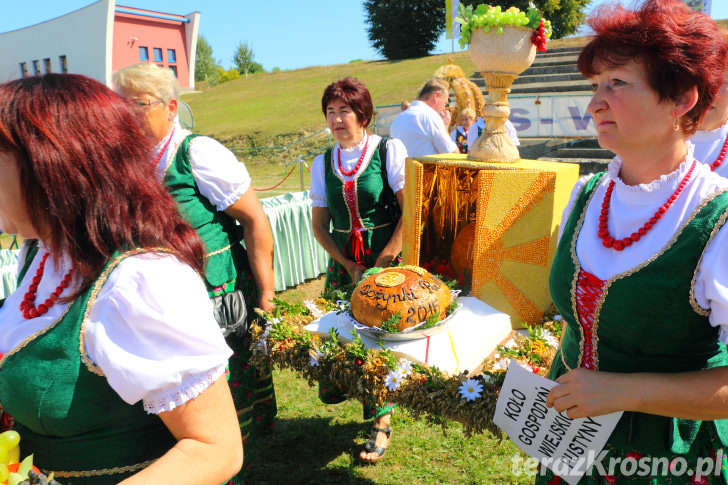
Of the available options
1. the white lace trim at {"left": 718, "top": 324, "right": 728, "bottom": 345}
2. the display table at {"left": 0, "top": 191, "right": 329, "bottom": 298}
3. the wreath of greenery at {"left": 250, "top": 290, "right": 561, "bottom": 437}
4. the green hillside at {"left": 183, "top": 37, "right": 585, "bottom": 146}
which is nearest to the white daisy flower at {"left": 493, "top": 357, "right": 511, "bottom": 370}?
the wreath of greenery at {"left": 250, "top": 290, "right": 561, "bottom": 437}

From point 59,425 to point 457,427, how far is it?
2.40m

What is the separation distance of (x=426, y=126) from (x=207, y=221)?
3.04 metres

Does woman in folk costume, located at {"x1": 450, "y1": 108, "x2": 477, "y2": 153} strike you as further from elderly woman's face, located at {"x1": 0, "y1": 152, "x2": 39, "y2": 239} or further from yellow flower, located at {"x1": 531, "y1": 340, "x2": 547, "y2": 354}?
elderly woman's face, located at {"x1": 0, "y1": 152, "x2": 39, "y2": 239}

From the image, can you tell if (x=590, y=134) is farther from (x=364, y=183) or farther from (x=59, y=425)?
(x=59, y=425)

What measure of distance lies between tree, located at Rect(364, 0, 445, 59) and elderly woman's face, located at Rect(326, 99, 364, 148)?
35.1 m

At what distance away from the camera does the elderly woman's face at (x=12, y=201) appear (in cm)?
91

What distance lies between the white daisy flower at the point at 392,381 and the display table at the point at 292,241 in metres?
3.91

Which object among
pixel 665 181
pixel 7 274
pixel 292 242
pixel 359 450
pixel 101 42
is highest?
pixel 101 42

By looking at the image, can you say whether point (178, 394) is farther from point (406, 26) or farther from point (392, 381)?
point (406, 26)

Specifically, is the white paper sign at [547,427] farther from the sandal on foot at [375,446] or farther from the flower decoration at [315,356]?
the sandal on foot at [375,446]

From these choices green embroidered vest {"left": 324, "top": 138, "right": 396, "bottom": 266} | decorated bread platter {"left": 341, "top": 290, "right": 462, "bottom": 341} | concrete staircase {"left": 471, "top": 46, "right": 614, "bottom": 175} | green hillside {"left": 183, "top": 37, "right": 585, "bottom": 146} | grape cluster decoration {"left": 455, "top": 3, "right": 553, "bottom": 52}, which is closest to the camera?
decorated bread platter {"left": 341, "top": 290, "right": 462, "bottom": 341}

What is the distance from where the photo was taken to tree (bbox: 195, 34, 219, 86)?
58.8 metres

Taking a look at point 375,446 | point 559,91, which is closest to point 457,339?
point 375,446

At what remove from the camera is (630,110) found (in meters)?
1.07
